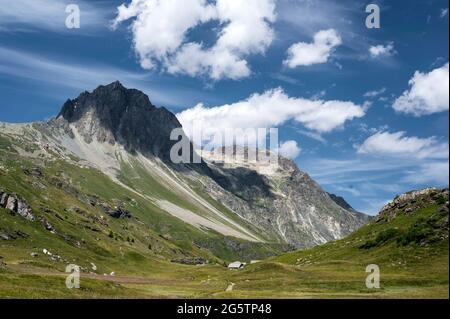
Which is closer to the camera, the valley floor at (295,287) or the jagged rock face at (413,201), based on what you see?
the valley floor at (295,287)

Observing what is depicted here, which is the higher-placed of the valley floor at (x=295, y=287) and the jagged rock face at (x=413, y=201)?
the jagged rock face at (x=413, y=201)

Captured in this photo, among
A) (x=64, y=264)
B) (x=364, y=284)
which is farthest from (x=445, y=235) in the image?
(x=64, y=264)

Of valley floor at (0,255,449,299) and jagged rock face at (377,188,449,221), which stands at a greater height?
jagged rock face at (377,188,449,221)

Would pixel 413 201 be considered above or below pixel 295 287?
above

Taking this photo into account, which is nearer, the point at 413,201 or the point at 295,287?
the point at 295,287

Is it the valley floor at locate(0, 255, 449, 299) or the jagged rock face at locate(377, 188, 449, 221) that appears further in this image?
the jagged rock face at locate(377, 188, 449, 221)

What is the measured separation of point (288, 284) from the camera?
4112 inches
